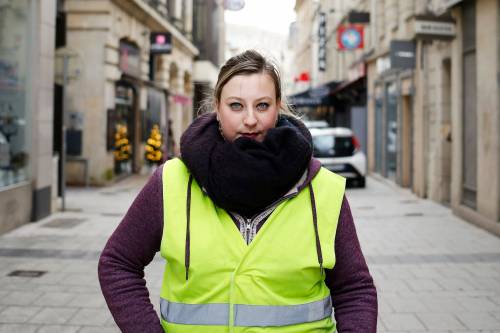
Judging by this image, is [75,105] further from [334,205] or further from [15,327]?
[334,205]

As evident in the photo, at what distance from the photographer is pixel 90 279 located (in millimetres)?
6363

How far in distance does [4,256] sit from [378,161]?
1520 cm

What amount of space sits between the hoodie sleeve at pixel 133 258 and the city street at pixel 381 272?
10.1ft

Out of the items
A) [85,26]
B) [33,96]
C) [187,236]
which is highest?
[85,26]

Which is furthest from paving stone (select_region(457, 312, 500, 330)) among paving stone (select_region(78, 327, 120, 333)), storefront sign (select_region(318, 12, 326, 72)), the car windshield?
storefront sign (select_region(318, 12, 326, 72))

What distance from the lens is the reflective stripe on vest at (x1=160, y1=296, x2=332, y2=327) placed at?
1.71 meters

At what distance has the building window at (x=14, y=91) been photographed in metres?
9.59

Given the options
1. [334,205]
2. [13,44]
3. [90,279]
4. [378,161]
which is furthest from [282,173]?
[378,161]

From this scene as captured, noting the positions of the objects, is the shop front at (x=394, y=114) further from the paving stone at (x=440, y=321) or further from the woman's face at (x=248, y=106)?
the woman's face at (x=248, y=106)

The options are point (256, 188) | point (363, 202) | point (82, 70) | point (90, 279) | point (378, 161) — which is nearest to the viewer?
point (256, 188)

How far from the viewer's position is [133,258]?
1853 millimetres

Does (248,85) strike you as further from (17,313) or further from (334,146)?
(334,146)

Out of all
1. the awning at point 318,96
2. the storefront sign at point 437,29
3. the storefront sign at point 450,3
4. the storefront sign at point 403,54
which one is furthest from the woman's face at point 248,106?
the awning at point 318,96

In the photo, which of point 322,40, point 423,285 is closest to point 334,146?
point 423,285
